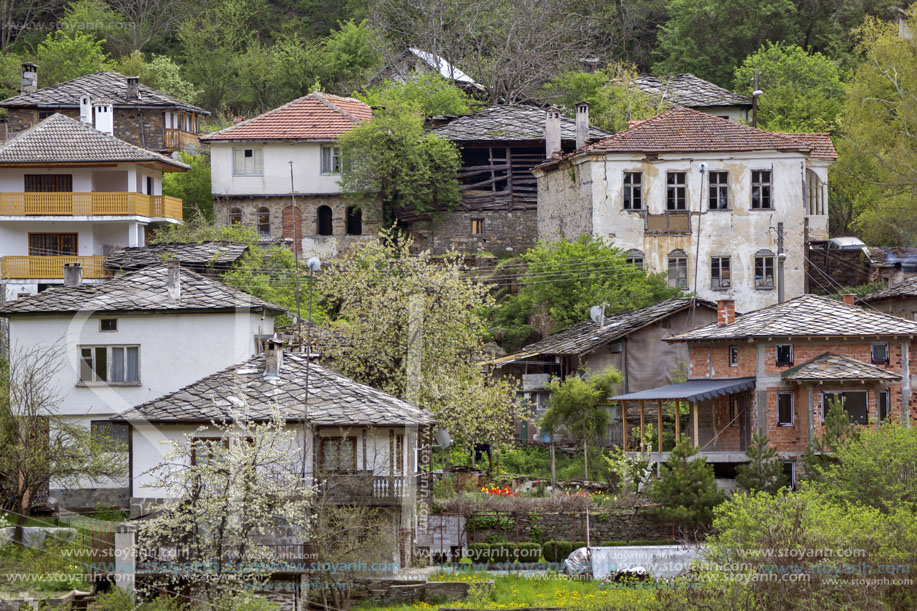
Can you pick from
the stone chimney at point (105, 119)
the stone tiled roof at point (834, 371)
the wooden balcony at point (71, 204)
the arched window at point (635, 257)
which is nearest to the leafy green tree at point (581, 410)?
the stone tiled roof at point (834, 371)

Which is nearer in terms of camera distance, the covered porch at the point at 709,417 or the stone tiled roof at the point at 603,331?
the covered porch at the point at 709,417

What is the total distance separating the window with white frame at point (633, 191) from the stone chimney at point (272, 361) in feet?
62.9

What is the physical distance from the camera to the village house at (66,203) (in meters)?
50.4

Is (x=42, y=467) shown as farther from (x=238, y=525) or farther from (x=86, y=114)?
(x=86, y=114)

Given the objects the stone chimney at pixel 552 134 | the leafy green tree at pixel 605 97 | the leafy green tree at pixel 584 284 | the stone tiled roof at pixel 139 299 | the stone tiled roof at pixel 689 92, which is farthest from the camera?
the stone tiled roof at pixel 689 92

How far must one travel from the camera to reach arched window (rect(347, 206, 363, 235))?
57.0m

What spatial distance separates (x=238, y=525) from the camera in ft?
94.8

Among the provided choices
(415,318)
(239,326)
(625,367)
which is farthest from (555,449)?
(239,326)

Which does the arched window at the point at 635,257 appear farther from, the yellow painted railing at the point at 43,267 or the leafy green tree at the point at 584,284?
the yellow painted railing at the point at 43,267

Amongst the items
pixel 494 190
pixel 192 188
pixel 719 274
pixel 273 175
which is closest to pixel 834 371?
pixel 719 274

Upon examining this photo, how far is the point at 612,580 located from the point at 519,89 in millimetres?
39366

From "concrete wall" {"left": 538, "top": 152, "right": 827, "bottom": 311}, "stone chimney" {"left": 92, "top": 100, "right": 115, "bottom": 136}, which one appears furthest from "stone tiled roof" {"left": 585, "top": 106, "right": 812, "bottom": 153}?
"stone chimney" {"left": 92, "top": 100, "right": 115, "bottom": 136}

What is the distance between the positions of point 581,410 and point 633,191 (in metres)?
12.6

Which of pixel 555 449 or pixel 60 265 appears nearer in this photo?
pixel 555 449
